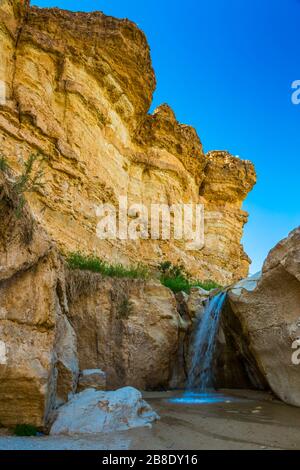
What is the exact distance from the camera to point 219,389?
6996 mm

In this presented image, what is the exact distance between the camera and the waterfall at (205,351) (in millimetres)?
7328

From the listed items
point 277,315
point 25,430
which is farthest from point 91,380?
point 277,315

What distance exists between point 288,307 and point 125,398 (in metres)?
2.78

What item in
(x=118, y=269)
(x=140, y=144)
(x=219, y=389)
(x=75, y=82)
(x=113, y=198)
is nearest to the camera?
(x=219, y=389)

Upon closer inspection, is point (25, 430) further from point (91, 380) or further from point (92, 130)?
point (92, 130)

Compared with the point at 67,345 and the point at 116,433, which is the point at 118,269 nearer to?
the point at 67,345

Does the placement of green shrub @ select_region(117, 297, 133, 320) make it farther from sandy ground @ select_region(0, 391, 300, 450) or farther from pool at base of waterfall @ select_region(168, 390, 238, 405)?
sandy ground @ select_region(0, 391, 300, 450)

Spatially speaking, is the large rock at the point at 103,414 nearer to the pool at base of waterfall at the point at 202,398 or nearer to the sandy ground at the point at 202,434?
the sandy ground at the point at 202,434

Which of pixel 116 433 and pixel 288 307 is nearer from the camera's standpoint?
pixel 116 433

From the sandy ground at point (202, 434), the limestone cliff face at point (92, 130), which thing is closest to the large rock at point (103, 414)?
the sandy ground at point (202, 434)

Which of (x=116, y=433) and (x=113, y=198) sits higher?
(x=113, y=198)

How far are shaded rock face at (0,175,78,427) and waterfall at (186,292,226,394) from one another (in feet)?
12.2

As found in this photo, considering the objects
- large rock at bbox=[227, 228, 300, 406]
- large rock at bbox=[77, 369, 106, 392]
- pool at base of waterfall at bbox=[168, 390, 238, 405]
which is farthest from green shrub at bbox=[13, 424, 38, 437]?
large rock at bbox=[227, 228, 300, 406]
